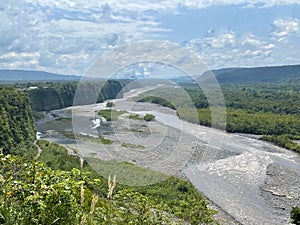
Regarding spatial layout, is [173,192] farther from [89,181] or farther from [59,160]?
[89,181]

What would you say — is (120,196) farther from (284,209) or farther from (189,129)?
(189,129)

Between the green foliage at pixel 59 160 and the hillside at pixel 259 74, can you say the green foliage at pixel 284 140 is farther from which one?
the hillside at pixel 259 74

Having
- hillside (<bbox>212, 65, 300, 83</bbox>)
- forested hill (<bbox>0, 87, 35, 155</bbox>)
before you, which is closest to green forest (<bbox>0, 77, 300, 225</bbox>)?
→ forested hill (<bbox>0, 87, 35, 155</bbox>)

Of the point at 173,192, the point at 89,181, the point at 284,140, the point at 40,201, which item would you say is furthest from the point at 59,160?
the point at 284,140

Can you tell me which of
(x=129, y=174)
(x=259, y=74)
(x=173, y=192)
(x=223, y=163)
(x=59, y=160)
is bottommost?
(x=223, y=163)

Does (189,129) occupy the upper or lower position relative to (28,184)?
lower

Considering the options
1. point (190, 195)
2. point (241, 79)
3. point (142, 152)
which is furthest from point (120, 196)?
point (241, 79)

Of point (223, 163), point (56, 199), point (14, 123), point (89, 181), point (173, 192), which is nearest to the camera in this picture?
point (56, 199)

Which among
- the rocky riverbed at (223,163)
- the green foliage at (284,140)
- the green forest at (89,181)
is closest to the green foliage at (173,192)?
the green forest at (89,181)

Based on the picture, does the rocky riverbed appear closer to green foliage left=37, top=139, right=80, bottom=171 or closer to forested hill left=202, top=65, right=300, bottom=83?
green foliage left=37, top=139, right=80, bottom=171
